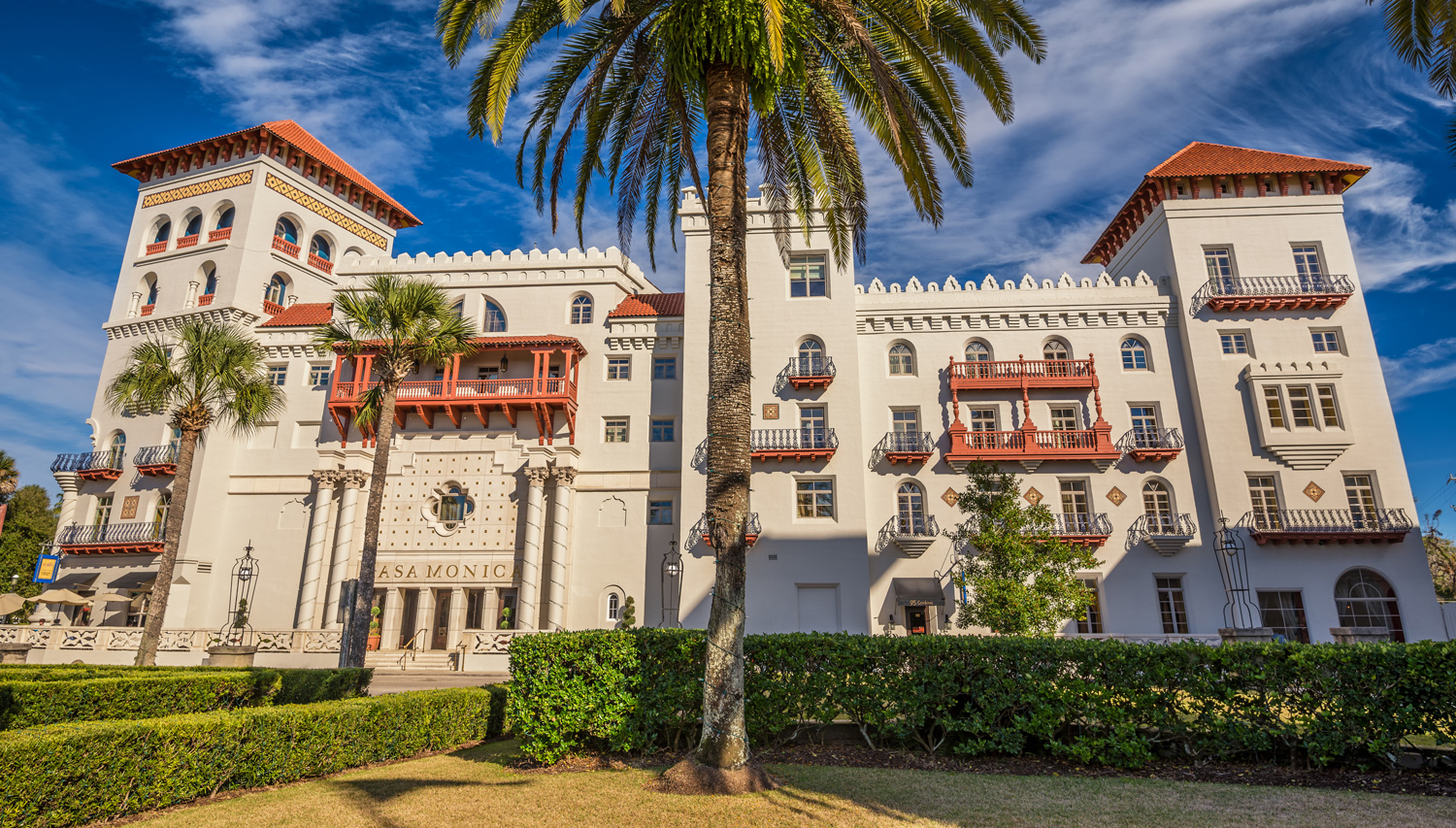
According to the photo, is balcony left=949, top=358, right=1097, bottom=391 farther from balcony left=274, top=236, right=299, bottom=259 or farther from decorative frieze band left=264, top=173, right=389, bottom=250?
balcony left=274, top=236, right=299, bottom=259

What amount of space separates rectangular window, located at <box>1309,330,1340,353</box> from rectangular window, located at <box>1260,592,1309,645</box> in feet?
32.4

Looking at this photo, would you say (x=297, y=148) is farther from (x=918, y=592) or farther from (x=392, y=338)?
(x=918, y=592)

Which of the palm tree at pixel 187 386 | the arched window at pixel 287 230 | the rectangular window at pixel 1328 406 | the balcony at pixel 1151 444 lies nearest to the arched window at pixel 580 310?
the palm tree at pixel 187 386

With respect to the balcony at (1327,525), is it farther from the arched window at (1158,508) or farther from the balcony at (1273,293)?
the balcony at (1273,293)

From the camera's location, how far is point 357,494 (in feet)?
105

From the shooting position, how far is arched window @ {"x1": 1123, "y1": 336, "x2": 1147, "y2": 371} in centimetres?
3131

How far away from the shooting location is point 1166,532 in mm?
28672

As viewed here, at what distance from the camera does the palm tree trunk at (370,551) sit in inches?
775

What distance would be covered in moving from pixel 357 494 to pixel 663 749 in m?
25.0

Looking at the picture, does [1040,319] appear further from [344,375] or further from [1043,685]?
[344,375]

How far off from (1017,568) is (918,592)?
8.96 m

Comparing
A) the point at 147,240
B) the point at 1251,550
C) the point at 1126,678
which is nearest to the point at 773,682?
the point at 1126,678

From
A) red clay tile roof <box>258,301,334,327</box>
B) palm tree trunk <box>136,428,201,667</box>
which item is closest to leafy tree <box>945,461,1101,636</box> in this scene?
palm tree trunk <box>136,428,201,667</box>

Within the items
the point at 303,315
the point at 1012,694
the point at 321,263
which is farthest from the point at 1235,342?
the point at 321,263
